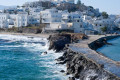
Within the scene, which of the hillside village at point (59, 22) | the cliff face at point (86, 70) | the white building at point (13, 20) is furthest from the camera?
the white building at point (13, 20)

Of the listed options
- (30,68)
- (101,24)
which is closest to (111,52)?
(30,68)

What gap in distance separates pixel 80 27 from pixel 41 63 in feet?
91.2

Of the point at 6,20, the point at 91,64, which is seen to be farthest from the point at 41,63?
the point at 6,20

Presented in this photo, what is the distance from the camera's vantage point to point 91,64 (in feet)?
60.1

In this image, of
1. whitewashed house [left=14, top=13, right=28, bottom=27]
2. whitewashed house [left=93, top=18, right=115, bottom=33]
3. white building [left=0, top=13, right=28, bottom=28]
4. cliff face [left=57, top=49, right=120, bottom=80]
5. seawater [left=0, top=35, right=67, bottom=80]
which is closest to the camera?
cliff face [left=57, top=49, right=120, bottom=80]

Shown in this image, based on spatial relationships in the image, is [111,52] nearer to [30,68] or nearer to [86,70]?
[30,68]

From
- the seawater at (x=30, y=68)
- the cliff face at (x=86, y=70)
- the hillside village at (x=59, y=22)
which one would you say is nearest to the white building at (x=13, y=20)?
the hillside village at (x=59, y=22)

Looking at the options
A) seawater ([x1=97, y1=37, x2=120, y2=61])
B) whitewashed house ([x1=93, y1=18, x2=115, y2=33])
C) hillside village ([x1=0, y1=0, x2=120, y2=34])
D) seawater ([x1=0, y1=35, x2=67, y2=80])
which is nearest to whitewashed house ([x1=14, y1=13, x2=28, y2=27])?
hillside village ([x1=0, y1=0, x2=120, y2=34])

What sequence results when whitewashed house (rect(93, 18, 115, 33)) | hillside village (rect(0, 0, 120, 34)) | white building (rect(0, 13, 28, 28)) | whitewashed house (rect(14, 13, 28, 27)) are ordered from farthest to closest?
white building (rect(0, 13, 28, 28)) → whitewashed house (rect(14, 13, 28, 27)) → whitewashed house (rect(93, 18, 115, 33)) → hillside village (rect(0, 0, 120, 34))

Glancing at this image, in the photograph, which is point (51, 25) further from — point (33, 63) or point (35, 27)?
point (33, 63)

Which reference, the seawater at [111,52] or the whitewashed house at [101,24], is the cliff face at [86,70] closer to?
Result: the seawater at [111,52]

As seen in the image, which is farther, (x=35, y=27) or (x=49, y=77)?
(x=35, y=27)

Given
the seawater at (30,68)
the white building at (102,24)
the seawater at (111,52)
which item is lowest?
the seawater at (30,68)

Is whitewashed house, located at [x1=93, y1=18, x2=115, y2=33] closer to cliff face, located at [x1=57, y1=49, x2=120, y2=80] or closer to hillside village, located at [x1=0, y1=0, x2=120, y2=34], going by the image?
hillside village, located at [x1=0, y1=0, x2=120, y2=34]
